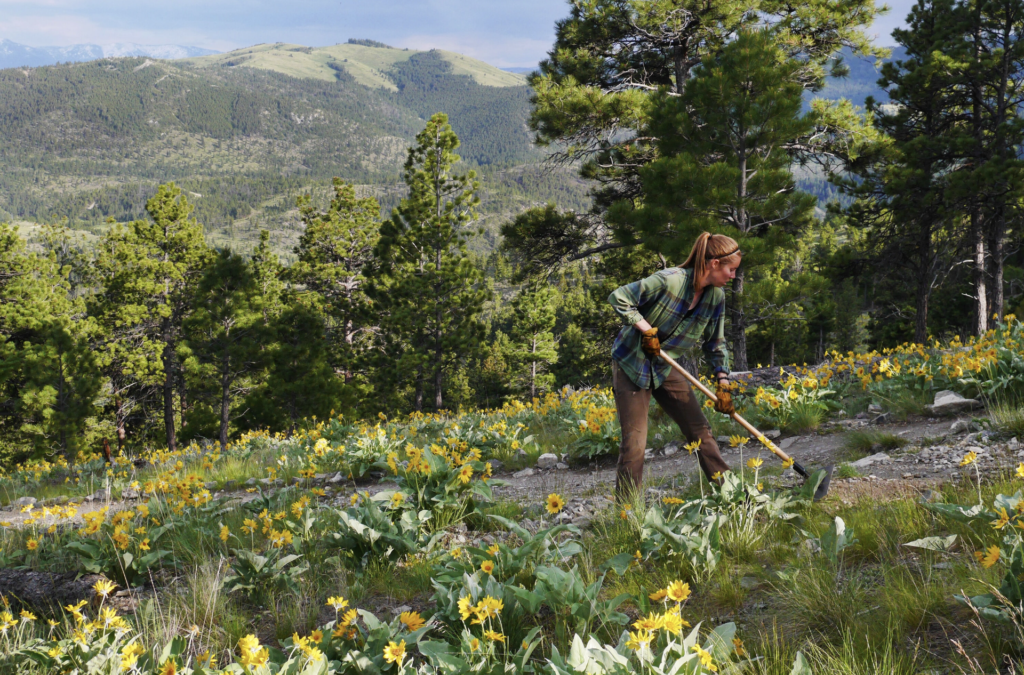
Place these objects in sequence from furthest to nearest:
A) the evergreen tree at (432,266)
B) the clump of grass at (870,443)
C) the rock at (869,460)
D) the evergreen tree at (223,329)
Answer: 1. the evergreen tree at (432,266)
2. the evergreen tree at (223,329)
3. the clump of grass at (870,443)
4. the rock at (869,460)

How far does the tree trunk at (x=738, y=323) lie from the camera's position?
1140cm

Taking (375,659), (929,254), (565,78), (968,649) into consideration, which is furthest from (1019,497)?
(929,254)

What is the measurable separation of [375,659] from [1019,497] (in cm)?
254

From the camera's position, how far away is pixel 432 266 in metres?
25.3

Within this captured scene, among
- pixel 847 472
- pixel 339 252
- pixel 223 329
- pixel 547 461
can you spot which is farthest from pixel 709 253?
pixel 339 252

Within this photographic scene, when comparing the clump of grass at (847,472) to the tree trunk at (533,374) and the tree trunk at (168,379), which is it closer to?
the tree trunk at (168,379)

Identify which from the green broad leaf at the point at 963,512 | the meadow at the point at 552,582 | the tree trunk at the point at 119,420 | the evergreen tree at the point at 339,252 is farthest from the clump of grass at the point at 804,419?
the tree trunk at the point at 119,420

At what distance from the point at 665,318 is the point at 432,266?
2237 cm

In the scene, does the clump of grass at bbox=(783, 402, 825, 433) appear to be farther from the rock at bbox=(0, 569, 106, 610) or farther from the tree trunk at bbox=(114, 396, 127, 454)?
the tree trunk at bbox=(114, 396, 127, 454)

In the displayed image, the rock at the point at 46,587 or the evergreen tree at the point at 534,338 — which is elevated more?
the rock at the point at 46,587

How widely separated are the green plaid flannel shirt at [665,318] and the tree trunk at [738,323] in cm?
805

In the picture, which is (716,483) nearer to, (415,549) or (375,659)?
(415,549)

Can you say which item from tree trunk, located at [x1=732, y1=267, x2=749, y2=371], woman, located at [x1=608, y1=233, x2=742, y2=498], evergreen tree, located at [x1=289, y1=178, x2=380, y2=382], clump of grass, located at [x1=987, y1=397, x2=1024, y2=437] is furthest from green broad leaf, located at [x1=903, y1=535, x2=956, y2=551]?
evergreen tree, located at [x1=289, y1=178, x2=380, y2=382]

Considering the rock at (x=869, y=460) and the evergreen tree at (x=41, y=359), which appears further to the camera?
the evergreen tree at (x=41, y=359)
